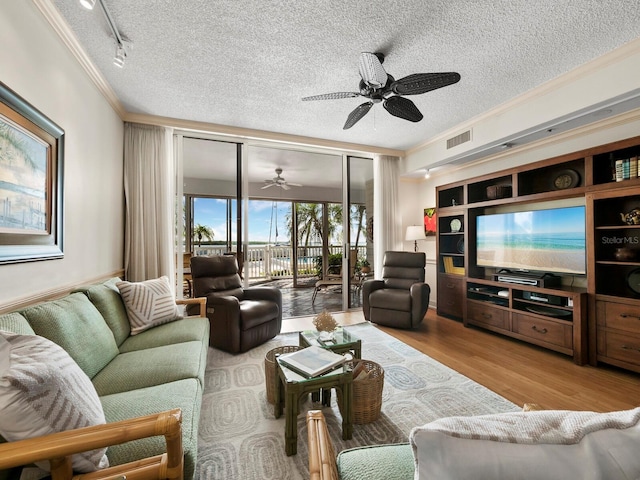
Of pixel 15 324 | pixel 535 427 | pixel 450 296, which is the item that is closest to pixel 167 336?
pixel 15 324

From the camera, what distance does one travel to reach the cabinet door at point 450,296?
3.94 m

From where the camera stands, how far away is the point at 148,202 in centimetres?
350

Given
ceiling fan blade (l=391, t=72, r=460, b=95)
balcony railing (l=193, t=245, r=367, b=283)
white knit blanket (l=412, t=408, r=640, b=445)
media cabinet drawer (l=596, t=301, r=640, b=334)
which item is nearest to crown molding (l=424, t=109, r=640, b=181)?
media cabinet drawer (l=596, t=301, r=640, b=334)

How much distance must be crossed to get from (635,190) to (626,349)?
1327 millimetres

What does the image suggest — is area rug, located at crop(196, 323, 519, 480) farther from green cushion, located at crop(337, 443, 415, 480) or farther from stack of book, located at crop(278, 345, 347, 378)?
green cushion, located at crop(337, 443, 415, 480)

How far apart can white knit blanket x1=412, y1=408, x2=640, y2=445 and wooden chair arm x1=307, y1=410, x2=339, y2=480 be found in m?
0.30

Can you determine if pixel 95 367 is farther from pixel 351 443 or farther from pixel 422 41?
pixel 422 41

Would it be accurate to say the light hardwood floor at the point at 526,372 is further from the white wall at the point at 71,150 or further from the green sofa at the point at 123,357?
the white wall at the point at 71,150

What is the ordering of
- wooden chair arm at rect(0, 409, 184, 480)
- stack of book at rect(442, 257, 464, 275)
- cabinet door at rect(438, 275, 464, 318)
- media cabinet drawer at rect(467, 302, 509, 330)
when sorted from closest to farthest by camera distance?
wooden chair arm at rect(0, 409, 184, 480) → media cabinet drawer at rect(467, 302, 509, 330) → cabinet door at rect(438, 275, 464, 318) → stack of book at rect(442, 257, 464, 275)

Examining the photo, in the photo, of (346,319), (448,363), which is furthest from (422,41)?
(346,319)

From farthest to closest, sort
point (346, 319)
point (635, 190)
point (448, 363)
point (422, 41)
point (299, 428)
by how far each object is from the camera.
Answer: point (346, 319) < point (448, 363) < point (635, 190) < point (422, 41) < point (299, 428)

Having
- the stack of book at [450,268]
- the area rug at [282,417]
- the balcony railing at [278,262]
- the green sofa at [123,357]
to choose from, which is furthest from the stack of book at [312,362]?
the balcony railing at [278,262]

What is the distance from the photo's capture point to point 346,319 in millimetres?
4199

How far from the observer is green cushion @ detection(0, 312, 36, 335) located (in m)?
1.13
